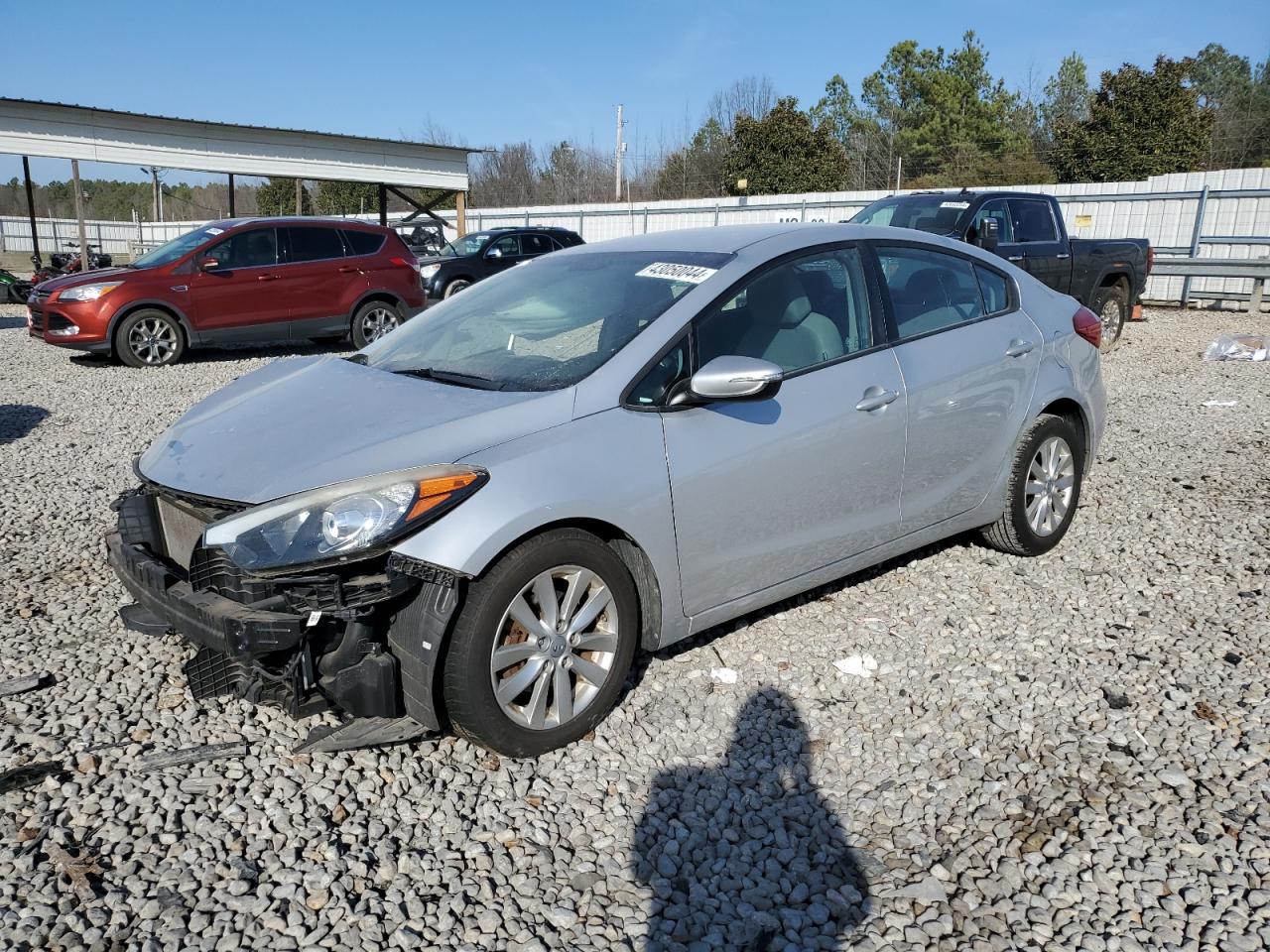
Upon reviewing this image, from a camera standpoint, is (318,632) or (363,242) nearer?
(318,632)

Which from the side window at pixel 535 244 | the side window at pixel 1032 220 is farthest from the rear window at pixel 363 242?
the side window at pixel 1032 220

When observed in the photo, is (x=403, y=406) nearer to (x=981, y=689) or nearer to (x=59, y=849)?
(x=59, y=849)

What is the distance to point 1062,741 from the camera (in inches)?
132

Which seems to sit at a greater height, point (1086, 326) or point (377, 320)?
point (1086, 326)

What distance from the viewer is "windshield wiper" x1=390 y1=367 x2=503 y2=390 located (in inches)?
139

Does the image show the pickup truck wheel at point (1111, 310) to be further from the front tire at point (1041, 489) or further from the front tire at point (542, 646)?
the front tire at point (542, 646)

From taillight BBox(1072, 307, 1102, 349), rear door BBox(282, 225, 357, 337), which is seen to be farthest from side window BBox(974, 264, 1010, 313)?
rear door BBox(282, 225, 357, 337)

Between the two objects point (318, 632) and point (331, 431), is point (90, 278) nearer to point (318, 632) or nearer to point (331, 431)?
point (331, 431)

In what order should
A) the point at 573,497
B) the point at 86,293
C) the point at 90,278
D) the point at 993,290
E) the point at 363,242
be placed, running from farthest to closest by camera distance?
the point at 363,242, the point at 90,278, the point at 86,293, the point at 993,290, the point at 573,497

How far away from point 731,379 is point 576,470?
2.07 feet

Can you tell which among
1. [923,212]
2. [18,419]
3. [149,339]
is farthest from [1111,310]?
[18,419]

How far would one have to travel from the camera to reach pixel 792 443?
364 cm

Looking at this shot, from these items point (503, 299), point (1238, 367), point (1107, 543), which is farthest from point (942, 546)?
point (1238, 367)

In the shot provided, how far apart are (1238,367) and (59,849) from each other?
12.6 metres
